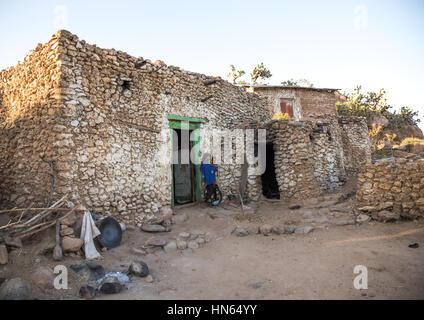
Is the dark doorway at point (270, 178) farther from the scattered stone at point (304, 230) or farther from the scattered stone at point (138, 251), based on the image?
the scattered stone at point (138, 251)

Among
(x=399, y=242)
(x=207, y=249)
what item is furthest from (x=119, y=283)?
(x=399, y=242)

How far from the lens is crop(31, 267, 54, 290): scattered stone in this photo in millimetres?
2865

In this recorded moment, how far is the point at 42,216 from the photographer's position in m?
3.87

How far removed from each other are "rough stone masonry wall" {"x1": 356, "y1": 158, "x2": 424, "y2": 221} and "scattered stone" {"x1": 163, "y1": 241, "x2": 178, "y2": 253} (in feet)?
13.4

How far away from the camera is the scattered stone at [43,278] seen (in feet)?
9.40

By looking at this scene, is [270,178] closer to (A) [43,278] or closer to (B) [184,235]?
(B) [184,235]

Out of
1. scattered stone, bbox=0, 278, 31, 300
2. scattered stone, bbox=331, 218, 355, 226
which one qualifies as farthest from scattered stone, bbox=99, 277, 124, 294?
scattered stone, bbox=331, 218, 355, 226

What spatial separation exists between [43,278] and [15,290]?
13.7 inches

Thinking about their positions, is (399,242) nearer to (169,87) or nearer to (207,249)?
(207,249)

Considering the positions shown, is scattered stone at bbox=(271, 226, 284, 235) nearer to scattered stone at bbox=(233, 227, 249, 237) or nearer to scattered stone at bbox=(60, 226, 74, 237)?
scattered stone at bbox=(233, 227, 249, 237)

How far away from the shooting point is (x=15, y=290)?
2.58m

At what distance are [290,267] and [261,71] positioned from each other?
20476 mm

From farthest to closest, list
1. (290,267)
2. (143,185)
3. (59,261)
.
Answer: (143,185) < (290,267) < (59,261)

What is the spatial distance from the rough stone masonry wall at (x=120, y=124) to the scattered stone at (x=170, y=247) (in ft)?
3.65
